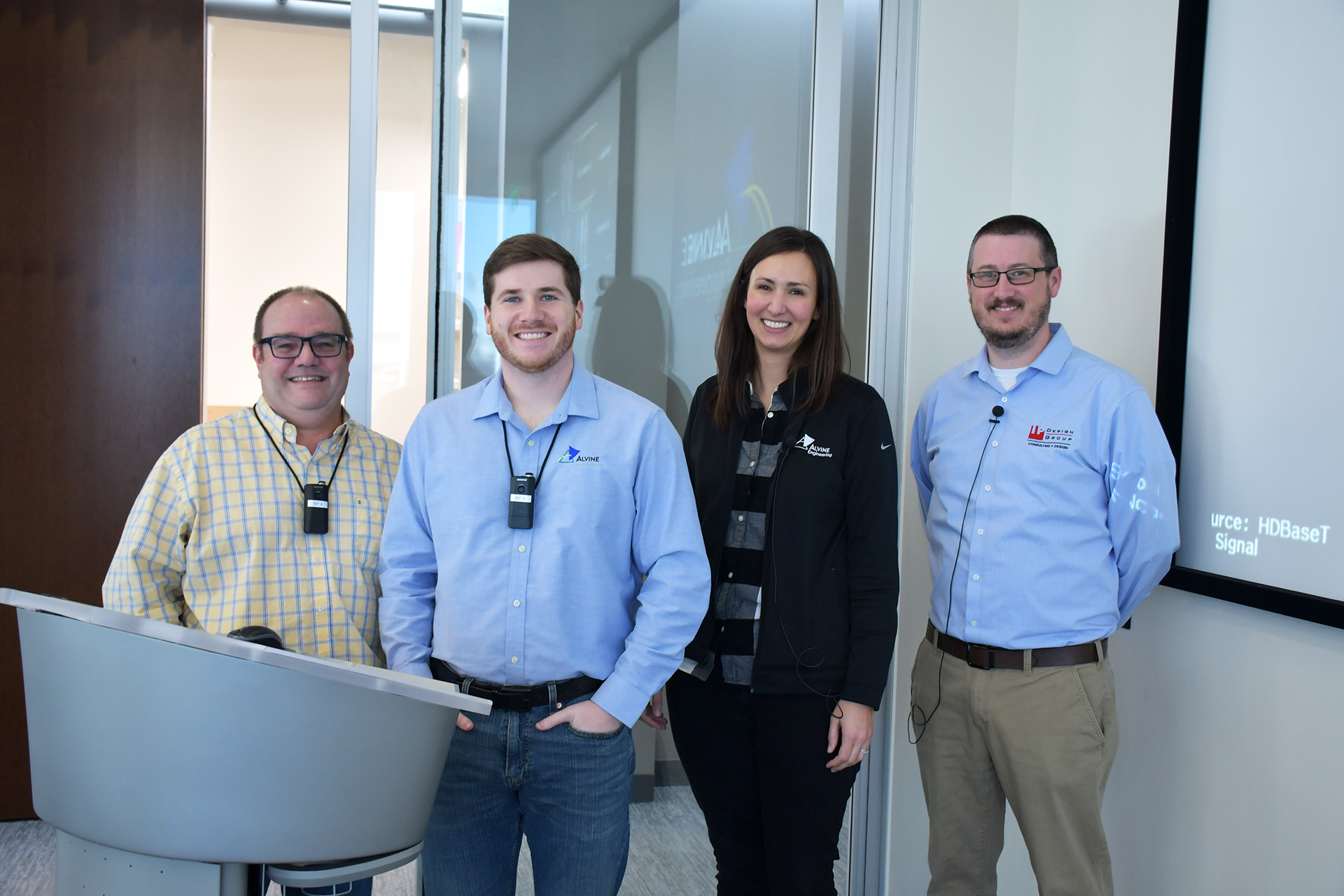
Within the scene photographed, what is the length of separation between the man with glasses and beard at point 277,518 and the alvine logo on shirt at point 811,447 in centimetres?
91

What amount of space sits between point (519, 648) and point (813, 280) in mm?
1023

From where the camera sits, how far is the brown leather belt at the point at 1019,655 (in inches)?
77.2

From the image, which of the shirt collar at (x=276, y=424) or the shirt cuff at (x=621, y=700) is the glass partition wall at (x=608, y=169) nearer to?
the shirt collar at (x=276, y=424)

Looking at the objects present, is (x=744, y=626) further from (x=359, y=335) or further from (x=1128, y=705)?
(x=359, y=335)

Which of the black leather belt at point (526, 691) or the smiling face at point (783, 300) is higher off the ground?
the smiling face at point (783, 300)

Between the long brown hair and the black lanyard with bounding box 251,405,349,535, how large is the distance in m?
0.88

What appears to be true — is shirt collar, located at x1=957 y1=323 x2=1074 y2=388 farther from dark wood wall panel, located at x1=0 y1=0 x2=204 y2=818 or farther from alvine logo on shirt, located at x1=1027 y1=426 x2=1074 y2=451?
dark wood wall panel, located at x1=0 y1=0 x2=204 y2=818

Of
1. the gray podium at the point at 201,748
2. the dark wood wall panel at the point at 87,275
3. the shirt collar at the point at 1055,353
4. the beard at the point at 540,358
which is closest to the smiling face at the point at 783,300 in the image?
the beard at the point at 540,358

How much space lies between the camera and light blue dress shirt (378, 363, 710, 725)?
1.65 meters

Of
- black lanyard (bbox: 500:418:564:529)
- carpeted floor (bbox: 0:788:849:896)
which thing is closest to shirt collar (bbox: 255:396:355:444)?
black lanyard (bbox: 500:418:564:529)

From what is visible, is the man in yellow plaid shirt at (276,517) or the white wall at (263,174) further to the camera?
the white wall at (263,174)

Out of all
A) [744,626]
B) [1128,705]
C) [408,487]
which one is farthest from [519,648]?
[1128,705]

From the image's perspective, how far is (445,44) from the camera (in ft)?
8.11

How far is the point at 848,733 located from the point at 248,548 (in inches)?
50.7
